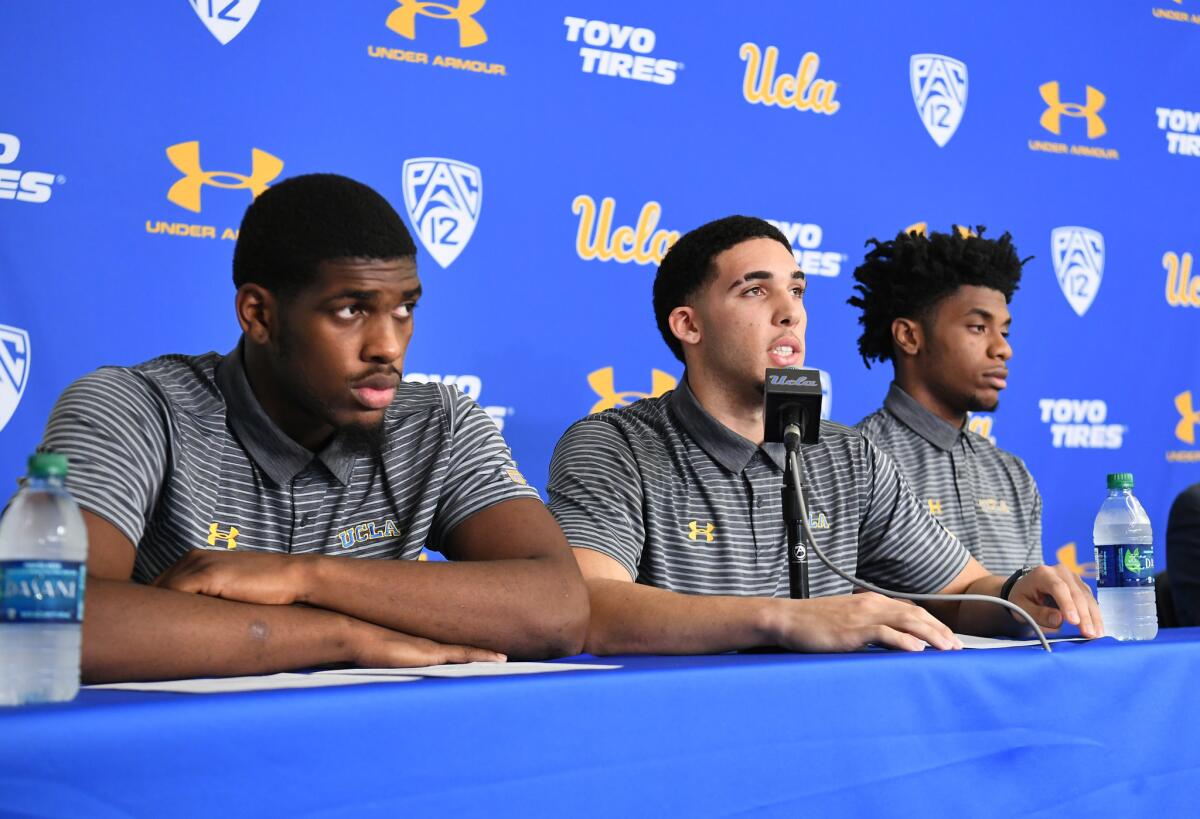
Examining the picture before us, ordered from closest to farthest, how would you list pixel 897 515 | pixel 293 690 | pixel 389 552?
pixel 293 690 < pixel 389 552 < pixel 897 515

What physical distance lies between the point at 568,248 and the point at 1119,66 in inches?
76.0

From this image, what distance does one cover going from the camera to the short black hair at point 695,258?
7.40 ft

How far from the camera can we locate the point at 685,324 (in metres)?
2.29

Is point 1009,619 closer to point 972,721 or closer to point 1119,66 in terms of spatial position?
point 972,721

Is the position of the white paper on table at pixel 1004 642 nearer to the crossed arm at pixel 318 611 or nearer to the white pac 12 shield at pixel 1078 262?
the crossed arm at pixel 318 611

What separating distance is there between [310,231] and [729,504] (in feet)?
2.83

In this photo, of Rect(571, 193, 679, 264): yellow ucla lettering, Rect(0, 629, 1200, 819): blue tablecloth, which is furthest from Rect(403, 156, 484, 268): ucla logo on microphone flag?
Rect(0, 629, 1200, 819): blue tablecloth

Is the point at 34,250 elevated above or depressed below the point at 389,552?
above

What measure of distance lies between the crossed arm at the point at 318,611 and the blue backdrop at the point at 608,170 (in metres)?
1.22

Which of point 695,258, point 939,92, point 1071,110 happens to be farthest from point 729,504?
point 1071,110

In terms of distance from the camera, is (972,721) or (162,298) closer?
(972,721)

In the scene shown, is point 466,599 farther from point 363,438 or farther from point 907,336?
point 907,336

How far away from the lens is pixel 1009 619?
171 centimetres

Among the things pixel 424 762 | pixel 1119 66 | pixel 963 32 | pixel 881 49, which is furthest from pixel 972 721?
pixel 1119 66
